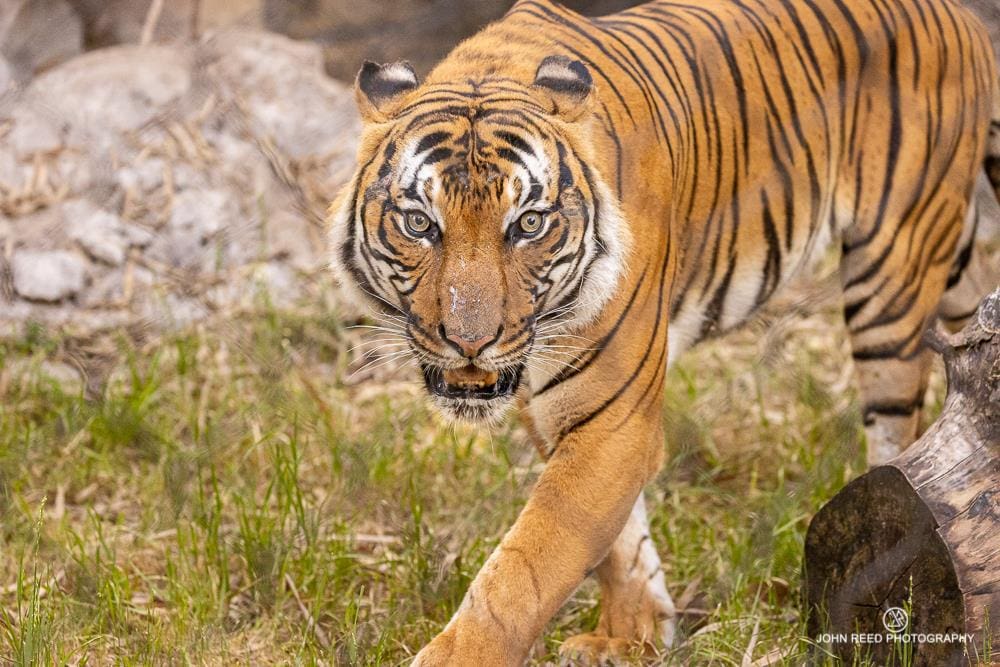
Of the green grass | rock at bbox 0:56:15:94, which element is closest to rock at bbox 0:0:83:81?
rock at bbox 0:56:15:94

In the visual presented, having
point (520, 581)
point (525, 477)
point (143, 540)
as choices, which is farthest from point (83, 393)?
point (520, 581)

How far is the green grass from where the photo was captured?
2.19 m

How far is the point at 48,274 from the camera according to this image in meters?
3.35

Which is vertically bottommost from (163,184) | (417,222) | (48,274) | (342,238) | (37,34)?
(48,274)

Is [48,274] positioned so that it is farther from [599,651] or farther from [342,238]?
[599,651]

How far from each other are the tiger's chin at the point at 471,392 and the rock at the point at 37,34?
2.20m

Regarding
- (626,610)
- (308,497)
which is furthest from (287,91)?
(626,610)

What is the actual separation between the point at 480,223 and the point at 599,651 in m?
0.87

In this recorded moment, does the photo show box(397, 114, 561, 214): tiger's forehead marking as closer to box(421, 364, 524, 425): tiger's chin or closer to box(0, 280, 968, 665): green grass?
box(421, 364, 524, 425): tiger's chin

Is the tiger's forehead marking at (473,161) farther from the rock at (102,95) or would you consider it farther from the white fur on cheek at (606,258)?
the rock at (102,95)

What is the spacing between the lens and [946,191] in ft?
7.94

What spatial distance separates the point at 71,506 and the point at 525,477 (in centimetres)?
98

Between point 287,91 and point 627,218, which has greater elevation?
point 627,218

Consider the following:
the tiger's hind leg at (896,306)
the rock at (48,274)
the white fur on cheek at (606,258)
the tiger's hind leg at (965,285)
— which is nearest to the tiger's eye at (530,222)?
the white fur on cheek at (606,258)
